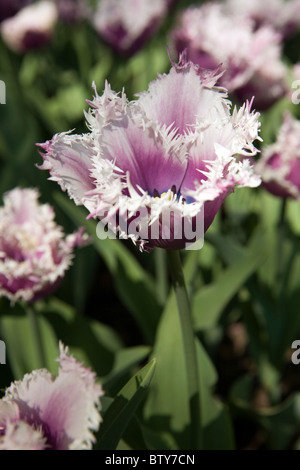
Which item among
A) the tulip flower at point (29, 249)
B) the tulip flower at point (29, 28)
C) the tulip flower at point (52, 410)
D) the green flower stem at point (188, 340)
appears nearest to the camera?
the tulip flower at point (52, 410)

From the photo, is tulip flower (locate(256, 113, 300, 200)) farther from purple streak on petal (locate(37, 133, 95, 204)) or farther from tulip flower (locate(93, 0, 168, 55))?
tulip flower (locate(93, 0, 168, 55))

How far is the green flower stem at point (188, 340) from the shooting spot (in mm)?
672

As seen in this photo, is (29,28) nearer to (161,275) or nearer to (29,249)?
(161,275)

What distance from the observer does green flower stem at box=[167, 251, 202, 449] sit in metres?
0.67

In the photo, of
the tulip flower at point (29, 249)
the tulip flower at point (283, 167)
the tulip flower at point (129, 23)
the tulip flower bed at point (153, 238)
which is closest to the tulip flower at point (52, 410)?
the tulip flower bed at point (153, 238)

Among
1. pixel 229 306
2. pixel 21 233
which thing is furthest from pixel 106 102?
pixel 229 306

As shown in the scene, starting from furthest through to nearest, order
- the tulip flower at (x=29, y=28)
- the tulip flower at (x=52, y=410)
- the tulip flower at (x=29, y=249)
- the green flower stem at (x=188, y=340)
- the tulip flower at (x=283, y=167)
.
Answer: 1. the tulip flower at (x=29, y=28)
2. the tulip flower at (x=283, y=167)
3. the tulip flower at (x=29, y=249)
4. the green flower stem at (x=188, y=340)
5. the tulip flower at (x=52, y=410)

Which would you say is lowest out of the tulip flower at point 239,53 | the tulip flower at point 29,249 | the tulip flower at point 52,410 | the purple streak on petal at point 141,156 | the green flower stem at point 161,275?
the tulip flower at point 52,410

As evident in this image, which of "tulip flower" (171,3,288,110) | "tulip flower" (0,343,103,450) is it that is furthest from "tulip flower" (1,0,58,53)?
"tulip flower" (0,343,103,450)

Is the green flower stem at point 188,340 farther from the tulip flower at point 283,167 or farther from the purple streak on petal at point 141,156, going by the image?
the tulip flower at point 283,167

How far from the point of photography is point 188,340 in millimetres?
713

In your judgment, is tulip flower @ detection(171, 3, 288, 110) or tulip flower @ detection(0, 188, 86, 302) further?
tulip flower @ detection(171, 3, 288, 110)

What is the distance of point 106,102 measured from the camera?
1.95 ft

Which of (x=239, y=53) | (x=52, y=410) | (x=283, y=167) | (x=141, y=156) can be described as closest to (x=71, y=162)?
(x=141, y=156)
